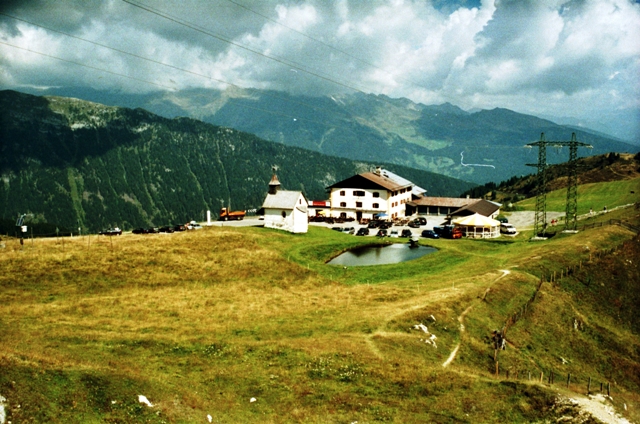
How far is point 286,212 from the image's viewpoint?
100m

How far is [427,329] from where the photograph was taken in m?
46.9

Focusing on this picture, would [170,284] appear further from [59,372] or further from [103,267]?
[59,372]

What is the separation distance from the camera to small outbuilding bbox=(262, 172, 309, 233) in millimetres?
99500

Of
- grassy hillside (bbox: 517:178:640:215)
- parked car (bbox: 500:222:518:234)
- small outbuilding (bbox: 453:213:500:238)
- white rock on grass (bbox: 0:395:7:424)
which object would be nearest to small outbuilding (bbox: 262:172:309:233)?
small outbuilding (bbox: 453:213:500:238)

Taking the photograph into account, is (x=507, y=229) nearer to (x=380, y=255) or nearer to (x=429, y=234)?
(x=429, y=234)

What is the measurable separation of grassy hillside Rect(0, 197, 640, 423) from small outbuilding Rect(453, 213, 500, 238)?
1670 centimetres

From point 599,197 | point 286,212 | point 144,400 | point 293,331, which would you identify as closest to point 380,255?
point 286,212

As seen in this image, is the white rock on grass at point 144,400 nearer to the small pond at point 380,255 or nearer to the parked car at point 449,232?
the small pond at point 380,255

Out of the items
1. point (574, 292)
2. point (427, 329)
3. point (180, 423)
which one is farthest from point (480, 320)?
point (180, 423)

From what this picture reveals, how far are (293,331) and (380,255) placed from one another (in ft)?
143

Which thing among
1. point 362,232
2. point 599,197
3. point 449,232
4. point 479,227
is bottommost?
point 362,232

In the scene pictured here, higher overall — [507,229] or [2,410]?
[507,229]

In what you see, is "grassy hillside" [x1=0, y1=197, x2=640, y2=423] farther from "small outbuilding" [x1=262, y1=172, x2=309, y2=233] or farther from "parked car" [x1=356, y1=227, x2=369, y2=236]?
"parked car" [x1=356, y1=227, x2=369, y2=236]

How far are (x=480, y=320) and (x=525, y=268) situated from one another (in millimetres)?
22773
